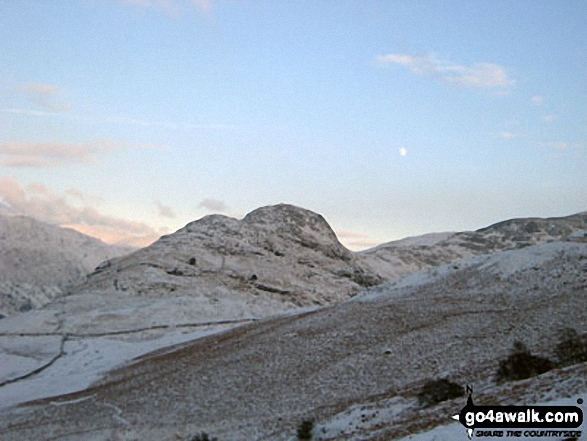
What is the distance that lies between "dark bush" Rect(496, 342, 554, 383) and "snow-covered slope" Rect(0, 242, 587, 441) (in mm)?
535

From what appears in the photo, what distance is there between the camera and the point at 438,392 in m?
25.7

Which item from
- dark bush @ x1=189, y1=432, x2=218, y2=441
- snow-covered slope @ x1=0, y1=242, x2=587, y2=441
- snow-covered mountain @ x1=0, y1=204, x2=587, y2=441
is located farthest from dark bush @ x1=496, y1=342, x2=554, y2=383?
dark bush @ x1=189, y1=432, x2=218, y2=441

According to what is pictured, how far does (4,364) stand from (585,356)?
45.2 m

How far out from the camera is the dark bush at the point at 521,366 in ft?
86.4

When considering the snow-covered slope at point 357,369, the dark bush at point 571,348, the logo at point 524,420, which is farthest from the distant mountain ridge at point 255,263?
the logo at point 524,420

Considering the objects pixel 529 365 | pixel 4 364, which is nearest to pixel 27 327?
pixel 4 364

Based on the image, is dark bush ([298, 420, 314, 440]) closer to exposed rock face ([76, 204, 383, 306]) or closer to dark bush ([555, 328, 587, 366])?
dark bush ([555, 328, 587, 366])

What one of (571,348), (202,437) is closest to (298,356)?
(202,437)

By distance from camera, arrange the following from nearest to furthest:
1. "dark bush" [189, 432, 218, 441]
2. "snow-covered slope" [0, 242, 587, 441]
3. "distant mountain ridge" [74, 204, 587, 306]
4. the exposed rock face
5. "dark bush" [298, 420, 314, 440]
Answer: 1. "dark bush" [298, 420, 314, 440]
2. "snow-covered slope" [0, 242, 587, 441]
3. "dark bush" [189, 432, 218, 441]
4. the exposed rock face
5. "distant mountain ridge" [74, 204, 587, 306]

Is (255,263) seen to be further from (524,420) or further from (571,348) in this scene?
(524,420)

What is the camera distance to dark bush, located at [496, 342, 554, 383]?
86.4 ft

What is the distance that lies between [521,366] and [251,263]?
6592 cm

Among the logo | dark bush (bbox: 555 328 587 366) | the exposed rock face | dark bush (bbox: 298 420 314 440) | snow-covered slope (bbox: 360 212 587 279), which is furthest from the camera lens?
snow-covered slope (bbox: 360 212 587 279)

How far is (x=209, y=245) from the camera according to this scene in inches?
3720
